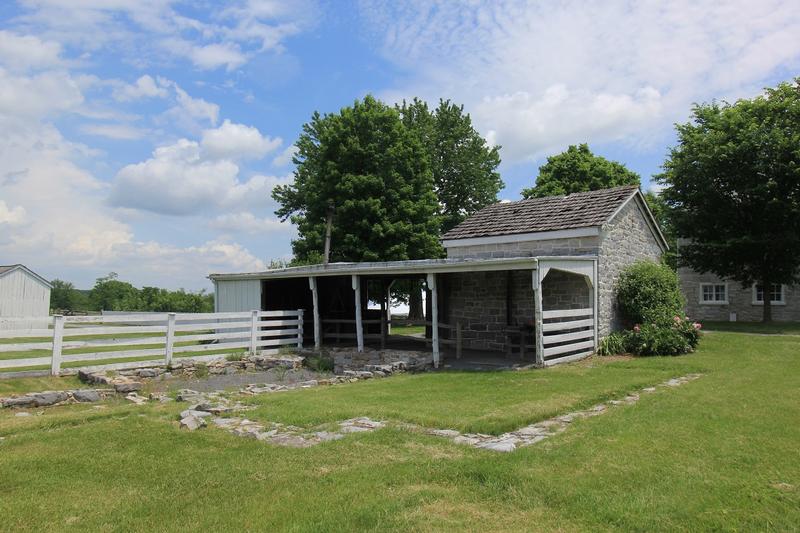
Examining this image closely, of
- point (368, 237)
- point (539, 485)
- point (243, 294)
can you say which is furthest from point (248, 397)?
point (368, 237)

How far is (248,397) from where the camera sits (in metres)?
9.25

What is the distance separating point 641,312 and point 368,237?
14.0 m

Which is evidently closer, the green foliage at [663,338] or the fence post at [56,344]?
the fence post at [56,344]

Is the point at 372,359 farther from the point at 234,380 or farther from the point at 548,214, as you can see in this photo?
the point at 548,214

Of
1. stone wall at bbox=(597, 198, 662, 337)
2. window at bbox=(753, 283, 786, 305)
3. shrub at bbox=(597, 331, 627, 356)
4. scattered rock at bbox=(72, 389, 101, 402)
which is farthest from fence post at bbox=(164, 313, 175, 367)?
window at bbox=(753, 283, 786, 305)

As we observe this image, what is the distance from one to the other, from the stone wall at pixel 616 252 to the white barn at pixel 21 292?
1188 inches

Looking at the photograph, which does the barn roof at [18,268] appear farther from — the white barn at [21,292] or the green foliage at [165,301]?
the green foliage at [165,301]

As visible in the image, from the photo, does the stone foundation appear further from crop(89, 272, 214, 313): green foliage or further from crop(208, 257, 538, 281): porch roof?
crop(89, 272, 214, 313): green foliage

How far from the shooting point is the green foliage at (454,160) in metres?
34.1

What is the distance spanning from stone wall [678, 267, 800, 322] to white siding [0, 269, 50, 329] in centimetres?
3479

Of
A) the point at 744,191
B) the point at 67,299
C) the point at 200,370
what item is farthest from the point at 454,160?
the point at 67,299

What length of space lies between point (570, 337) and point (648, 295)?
3.47 meters

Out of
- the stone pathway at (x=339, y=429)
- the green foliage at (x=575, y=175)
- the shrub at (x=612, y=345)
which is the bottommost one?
the stone pathway at (x=339, y=429)

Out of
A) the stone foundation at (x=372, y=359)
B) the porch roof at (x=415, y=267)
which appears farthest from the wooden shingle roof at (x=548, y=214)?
the stone foundation at (x=372, y=359)
